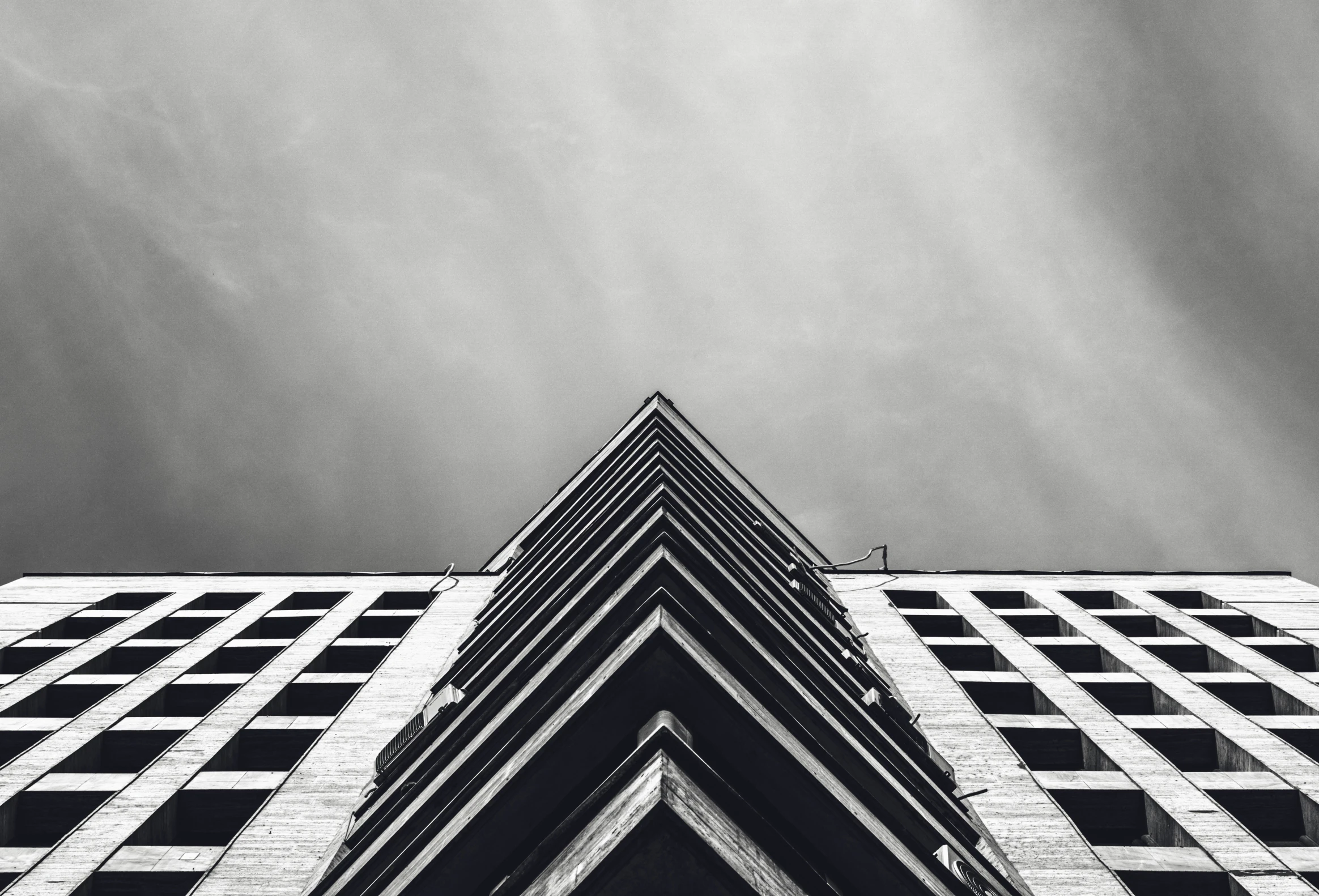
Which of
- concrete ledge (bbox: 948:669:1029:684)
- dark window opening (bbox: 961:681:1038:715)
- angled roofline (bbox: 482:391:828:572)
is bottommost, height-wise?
dark window opening (bbox: 961:681:1038:715)

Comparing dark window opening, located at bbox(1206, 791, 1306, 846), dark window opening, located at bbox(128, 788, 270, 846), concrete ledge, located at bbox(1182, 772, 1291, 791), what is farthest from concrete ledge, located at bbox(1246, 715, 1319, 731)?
dark window opening, located at bbox(128, 788, 270, 846)

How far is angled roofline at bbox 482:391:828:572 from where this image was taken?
3344 centimetres

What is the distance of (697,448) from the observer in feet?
105

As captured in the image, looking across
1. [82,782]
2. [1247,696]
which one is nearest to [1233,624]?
[1247,696]

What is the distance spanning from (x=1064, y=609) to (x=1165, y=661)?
3.98 metres

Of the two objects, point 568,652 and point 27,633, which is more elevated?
point 27,633

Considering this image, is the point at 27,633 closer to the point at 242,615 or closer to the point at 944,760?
the point at 242,615

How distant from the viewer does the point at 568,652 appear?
951 cm

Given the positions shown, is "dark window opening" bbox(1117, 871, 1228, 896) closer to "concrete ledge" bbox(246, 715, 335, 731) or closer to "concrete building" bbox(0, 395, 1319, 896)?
"concrete building" bbox(0, 395, 1319, 896)

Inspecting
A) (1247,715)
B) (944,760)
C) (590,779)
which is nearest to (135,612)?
(944,760)

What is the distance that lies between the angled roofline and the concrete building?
563 millimetres

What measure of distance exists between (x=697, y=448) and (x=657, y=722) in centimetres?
2560

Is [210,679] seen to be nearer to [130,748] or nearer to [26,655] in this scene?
[130,748]

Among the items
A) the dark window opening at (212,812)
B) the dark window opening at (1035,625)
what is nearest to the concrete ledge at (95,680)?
the dark window opening at (212,812)
